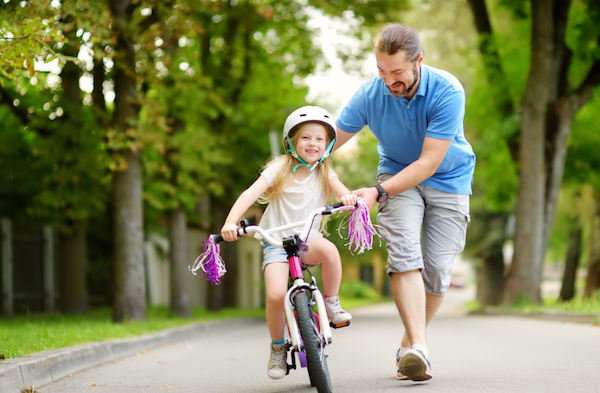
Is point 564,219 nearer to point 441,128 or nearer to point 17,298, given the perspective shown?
point 17,298

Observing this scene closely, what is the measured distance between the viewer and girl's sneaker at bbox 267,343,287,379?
183 inches

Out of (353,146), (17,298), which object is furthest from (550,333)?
(353,146)

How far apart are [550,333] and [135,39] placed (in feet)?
24.3

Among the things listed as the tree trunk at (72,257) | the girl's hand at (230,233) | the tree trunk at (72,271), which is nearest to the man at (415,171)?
the girl's hand at (230,233)

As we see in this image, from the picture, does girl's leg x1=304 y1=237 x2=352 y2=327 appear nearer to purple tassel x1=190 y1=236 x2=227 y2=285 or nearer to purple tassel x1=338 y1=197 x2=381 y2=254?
purple tassel x1=338 y1=197 x2=381 y2=254

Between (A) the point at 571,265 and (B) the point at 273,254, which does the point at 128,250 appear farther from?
(A) the point at 571,265

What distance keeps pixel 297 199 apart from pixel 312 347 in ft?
3.49

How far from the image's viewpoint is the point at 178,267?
15211 mm

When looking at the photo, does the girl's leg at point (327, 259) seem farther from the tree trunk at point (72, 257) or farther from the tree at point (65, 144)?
the tree trunk at point (72, 257)

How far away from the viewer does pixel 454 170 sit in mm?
5074

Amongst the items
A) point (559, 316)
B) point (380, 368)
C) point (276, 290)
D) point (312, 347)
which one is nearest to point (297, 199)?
point (276, 290)

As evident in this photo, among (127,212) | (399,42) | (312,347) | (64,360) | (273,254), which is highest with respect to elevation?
(399,42)

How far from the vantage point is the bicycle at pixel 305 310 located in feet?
13.7

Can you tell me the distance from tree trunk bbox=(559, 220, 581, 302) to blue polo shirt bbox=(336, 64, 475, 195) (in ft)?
74.5
